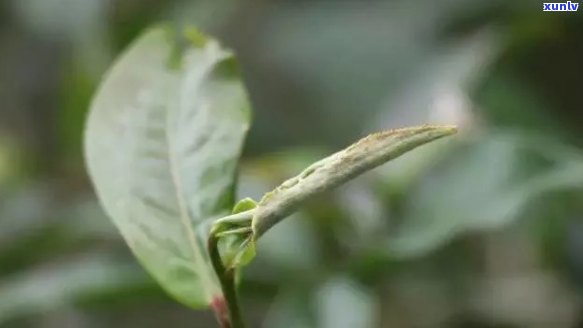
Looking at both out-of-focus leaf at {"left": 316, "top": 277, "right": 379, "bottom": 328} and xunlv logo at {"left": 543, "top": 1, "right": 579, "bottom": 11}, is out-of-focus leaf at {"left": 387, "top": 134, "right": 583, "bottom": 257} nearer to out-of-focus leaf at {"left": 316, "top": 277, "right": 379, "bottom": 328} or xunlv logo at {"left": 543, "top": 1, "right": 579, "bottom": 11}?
out-of-focus leaf at {"left": 316, "top": 277, "right": 379, "bottom": 328}

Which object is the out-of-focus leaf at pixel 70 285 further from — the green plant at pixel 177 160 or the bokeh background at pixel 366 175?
the green plant at pixel 177 160

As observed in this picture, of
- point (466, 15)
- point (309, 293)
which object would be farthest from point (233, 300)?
point (466, 15)

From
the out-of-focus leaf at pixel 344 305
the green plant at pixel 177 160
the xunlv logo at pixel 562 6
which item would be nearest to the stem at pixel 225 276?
the green plant at pixel 177 160

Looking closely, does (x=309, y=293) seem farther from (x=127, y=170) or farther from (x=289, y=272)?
(x=127, y=170)

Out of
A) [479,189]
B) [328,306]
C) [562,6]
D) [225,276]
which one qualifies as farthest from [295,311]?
[562,6]

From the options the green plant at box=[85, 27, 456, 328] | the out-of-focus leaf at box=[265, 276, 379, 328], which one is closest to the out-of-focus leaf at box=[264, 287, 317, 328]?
the out-of-focus leaf at box=[265, 276, 379, 328]
